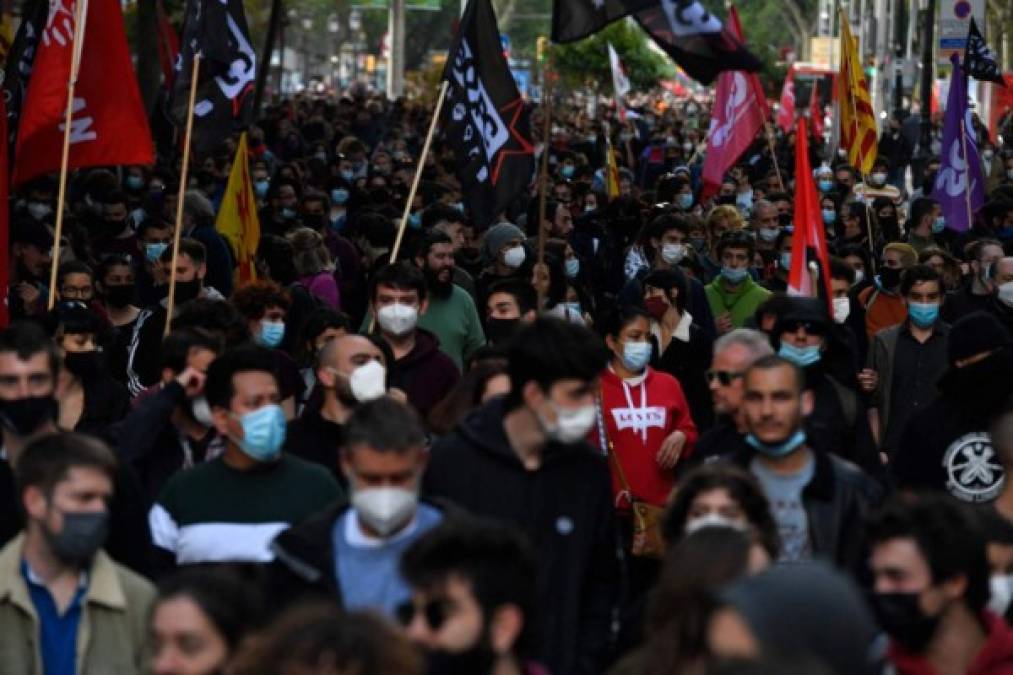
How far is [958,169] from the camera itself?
1841 cm

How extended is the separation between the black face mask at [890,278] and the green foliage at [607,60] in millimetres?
43741

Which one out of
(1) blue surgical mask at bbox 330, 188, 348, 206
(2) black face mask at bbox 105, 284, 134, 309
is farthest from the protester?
(1) blue surgical mask at bbox 330, 188, 348, 206

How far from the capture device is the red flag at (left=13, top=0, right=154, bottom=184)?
12.6 metres

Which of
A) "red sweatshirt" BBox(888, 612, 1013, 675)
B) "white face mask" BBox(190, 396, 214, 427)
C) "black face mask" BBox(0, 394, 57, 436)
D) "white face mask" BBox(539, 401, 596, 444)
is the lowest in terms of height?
"red sweatshirt" BBox(888, 612, 1013, 675)

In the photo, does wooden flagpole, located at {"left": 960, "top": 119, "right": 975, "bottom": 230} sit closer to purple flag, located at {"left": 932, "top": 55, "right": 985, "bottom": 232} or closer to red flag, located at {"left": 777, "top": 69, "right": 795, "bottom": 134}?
purple flag, located at {"left": 932, "top": 55, "right": 985, "bottom": 232}

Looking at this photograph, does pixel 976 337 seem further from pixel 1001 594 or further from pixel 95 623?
pixel 95 623

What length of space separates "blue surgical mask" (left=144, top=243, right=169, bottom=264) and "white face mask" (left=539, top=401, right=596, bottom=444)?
25.0 feet

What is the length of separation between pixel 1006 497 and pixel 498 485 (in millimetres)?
1535

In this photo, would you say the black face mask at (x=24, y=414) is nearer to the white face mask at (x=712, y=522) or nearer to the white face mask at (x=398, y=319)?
the white face mask at (x=712, y=522)

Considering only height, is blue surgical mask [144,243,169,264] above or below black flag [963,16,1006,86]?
below

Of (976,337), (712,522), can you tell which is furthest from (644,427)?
(712,522)

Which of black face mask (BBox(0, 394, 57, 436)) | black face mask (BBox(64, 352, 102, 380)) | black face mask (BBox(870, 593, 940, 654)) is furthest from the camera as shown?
black face mask (BBox(64, 352, 102, 380))

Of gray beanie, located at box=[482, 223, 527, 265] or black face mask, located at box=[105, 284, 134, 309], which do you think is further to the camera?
gray beanie, located at box=[482, 223, 527, 265]

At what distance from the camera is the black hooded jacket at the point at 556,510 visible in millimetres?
6730
